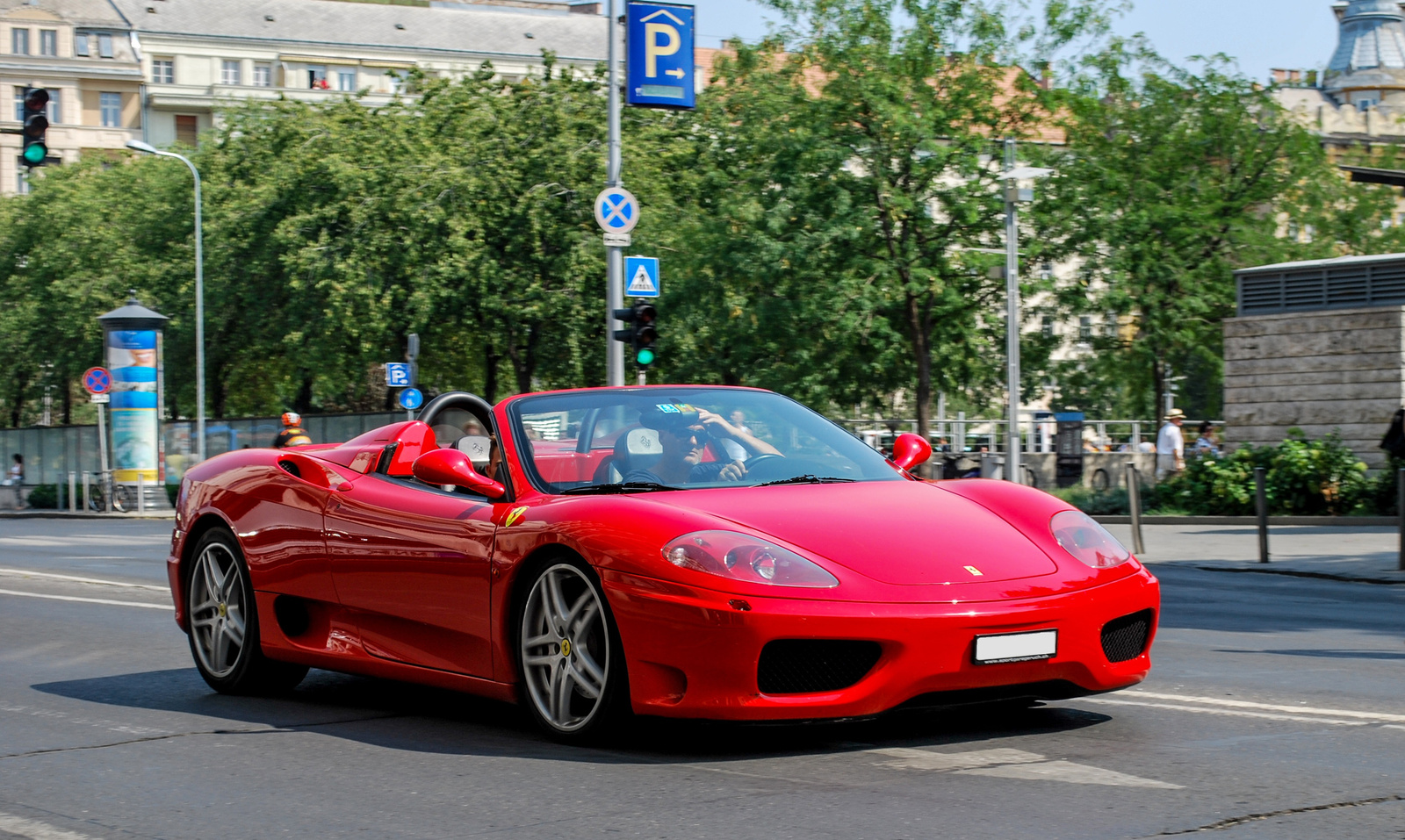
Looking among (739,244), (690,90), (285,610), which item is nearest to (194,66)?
(739,244)

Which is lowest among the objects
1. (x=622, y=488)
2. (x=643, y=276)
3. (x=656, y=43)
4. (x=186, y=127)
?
(x=622, y=488)

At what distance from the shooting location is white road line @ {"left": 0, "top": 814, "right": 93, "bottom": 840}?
4.64m

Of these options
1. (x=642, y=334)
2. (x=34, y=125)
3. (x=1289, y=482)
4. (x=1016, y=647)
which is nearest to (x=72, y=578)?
(x=34, y=125)

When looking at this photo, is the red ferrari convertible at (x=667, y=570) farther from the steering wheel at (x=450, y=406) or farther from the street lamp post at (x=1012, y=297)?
the street lamp post at (x=1012, y=297)

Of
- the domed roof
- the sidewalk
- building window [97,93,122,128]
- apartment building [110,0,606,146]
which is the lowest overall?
the sidewalk

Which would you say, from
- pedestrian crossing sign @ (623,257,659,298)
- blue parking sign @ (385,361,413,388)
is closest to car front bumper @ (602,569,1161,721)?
pedestrian crossing sign @ (623,257,659,298)

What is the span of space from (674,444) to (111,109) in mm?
102717

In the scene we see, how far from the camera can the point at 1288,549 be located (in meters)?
17.9

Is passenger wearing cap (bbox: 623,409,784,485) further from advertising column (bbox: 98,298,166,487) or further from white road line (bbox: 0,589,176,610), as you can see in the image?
advertising column (bbox: 98,298,166,487)

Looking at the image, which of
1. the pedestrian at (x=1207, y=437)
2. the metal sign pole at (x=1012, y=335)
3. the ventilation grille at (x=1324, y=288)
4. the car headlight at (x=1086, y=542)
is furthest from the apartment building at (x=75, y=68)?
the car headlight at (x=1086, y=542)

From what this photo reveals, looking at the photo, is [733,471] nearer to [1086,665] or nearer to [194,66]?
[1086,665]

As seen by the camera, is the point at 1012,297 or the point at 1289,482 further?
the point at 1012,297

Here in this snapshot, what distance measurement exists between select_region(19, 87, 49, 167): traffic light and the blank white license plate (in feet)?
57.1

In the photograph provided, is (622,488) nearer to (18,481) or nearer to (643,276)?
(643,276)
